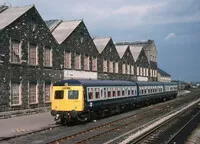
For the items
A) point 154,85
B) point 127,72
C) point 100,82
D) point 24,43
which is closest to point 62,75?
point 24,43

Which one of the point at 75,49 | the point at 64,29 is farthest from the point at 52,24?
the point at 75,49

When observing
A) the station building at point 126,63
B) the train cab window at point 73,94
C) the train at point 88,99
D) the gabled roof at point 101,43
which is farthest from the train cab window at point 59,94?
the station building at point 126,63

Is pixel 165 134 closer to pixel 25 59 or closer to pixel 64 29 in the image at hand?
pixel 25 59

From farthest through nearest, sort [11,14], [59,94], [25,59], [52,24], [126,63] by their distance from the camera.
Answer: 1. [126,63]
2. [52,24]
3. [11,14]
4. [25,59]
5. [59,94]

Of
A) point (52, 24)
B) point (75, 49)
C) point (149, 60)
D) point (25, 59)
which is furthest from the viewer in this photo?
point (149, 60)

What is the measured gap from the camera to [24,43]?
3000 centimetres

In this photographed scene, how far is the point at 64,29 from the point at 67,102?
1819 cm

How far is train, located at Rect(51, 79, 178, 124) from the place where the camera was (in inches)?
918

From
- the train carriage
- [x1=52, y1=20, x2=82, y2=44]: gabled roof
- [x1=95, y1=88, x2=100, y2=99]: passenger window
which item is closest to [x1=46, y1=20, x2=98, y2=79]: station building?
[x1=52, y1=20, x2=82, y2=44]: gabled roof

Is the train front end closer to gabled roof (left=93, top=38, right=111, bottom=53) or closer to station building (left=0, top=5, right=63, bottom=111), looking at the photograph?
station building (left=0, top=5, right=63, bottom=111)

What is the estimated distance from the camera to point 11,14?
31.2m

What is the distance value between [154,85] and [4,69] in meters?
24.9

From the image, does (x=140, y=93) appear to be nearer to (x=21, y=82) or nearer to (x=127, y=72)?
(x=21, y=82)

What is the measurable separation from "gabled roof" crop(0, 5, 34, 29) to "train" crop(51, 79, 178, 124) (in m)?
7.81
